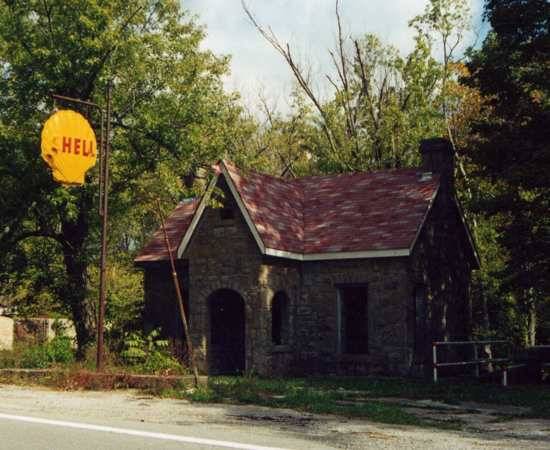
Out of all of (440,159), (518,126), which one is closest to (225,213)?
(440,159)

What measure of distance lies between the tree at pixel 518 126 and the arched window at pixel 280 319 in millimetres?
6702

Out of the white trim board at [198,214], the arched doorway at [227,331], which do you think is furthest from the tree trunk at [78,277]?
the arched doorway at [227,331]

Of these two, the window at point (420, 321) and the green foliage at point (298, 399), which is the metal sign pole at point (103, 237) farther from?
the window at point (420, 321)

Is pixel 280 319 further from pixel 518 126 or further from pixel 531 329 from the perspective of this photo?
pixel 531 329

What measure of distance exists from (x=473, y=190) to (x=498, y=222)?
94.2 inches

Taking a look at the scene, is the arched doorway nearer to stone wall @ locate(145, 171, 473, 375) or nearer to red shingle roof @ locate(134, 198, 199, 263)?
stone wall @ locate(145, 171, 473, 375)

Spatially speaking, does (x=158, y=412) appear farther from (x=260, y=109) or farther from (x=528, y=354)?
(x=260, y=109)

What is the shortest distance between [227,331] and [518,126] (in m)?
10.7

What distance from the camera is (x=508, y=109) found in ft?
61.2

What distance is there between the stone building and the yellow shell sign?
12.5 feet

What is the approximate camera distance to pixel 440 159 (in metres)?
24.6

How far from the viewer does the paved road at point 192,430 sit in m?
8.77

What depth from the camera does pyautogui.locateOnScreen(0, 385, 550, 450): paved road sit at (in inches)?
345

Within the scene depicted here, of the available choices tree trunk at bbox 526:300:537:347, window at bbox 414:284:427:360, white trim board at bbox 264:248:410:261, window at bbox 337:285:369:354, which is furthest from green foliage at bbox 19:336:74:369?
tree trunk at bbox 526:300:537:347
